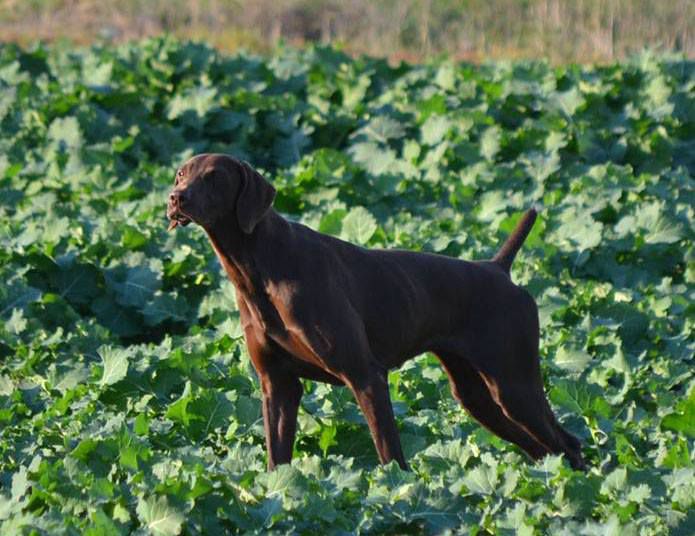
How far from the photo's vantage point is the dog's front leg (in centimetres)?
743

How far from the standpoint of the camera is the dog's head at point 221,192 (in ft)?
22.7

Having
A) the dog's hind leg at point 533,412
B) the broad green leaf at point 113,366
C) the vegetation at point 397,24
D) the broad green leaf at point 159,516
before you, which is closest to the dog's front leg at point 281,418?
the dog's hind leg at point 533,412

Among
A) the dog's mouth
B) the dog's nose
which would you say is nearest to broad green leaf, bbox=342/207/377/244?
the dog's mouth

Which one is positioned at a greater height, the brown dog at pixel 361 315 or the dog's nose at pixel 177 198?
the dog's nose at pixel 177 198

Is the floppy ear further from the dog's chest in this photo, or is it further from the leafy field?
the leafy field

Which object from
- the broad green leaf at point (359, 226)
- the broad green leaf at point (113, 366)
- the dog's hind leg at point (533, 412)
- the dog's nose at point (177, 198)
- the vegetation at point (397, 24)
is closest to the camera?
the dog's nose at point (177, 198)

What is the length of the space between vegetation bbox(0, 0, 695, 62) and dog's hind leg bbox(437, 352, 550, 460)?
12.6 meters

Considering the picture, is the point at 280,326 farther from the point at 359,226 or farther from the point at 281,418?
the point at 359,226

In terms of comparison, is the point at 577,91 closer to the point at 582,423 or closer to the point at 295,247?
the point at 582,423

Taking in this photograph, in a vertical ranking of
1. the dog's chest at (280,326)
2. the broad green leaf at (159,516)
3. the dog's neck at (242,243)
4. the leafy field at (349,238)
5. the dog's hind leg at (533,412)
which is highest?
the dog's neck at (242,243)

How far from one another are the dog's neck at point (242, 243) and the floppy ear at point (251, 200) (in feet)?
0.26

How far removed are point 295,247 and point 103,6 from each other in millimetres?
18536

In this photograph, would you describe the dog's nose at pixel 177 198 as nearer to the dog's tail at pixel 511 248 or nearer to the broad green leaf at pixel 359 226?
the dog's tail at pixel 511 248

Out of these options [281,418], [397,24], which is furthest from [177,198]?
[397,24]
